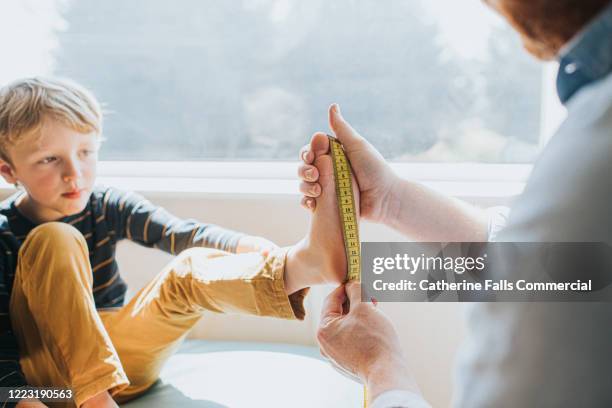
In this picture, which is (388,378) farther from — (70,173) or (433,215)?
(70,173)

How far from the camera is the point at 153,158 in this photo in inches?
75.0

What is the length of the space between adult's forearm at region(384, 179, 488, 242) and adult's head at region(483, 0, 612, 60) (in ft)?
2.03

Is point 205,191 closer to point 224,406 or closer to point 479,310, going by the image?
point 224,406

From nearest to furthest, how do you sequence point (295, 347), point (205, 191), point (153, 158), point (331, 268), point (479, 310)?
point (479, 310)
point (331, 268)
point (295, 347)
point (205, 191)
point (153, 158)

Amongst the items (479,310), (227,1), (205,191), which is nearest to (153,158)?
(205,191)

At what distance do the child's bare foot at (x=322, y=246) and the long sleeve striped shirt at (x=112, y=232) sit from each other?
26 cm

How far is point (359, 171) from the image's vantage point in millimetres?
1149

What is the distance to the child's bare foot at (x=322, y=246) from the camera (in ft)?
3.55

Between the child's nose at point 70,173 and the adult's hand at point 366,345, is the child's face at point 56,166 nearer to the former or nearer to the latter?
the child's nose at point 70,173

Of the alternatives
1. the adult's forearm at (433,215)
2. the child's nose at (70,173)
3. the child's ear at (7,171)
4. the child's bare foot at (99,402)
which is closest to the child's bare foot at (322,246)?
the adult's forearm at (433,215)

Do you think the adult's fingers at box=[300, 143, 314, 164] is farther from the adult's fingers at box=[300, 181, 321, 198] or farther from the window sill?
the window sill

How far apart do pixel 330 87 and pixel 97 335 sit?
98cm

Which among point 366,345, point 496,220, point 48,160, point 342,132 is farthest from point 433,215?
point 48,160

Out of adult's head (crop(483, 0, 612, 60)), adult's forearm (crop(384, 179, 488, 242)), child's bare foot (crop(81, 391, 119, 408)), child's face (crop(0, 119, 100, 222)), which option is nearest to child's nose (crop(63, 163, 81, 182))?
child's face (crop(0, 119, 100, 222))
